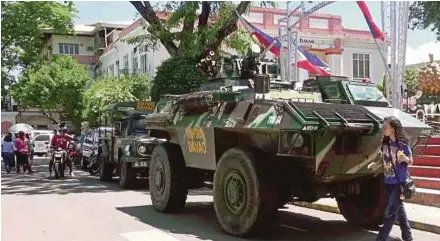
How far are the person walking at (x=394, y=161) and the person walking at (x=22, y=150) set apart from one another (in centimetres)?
1692

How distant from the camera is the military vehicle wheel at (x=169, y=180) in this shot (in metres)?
10.3

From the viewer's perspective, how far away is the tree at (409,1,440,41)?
22750 millimetres

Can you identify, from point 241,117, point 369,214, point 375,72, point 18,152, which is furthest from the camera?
point 375,72

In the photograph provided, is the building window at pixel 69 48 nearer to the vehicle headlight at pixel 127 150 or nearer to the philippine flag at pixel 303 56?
the philippine flag at pixel 303 56

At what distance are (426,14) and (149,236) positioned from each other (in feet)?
63.0

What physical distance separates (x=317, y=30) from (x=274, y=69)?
2358 cm

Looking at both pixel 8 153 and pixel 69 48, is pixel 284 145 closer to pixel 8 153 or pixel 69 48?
pixel 8 153

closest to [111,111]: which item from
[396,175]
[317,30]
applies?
[396,175]

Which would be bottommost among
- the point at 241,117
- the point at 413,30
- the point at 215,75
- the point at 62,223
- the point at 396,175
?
the point at 62,223

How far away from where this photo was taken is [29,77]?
145 feet

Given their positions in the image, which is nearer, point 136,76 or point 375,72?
point 136,76

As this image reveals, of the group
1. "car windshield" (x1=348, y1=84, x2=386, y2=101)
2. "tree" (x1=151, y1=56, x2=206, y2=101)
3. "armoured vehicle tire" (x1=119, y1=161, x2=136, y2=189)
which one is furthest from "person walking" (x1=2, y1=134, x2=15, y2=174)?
"car windshield" (x1=348, y1=84, x2=386, y2=101)

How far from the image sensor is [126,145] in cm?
1494

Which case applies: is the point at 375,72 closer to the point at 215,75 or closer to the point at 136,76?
the point at 136,76
